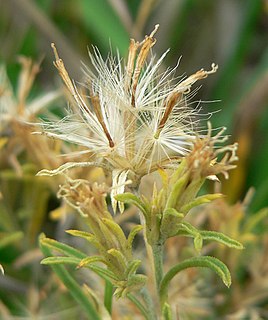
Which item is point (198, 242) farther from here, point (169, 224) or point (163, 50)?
point (163, 50)

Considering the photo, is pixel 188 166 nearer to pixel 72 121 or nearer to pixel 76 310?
pixel 72 121

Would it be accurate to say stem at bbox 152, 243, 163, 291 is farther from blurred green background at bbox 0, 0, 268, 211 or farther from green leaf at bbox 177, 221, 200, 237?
blurred green background at bbox 0, 0, 268, 211

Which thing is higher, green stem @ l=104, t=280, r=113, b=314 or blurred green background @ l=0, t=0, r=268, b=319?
blurred green background @ l=0, t=0, r=268, b=319

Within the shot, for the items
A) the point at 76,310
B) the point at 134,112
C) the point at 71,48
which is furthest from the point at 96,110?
the point at 71,48

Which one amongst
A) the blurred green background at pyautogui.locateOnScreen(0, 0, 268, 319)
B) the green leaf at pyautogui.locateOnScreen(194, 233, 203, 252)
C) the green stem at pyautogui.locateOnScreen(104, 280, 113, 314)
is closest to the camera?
the green leaf at pyautogui.locateOnScreen(194, 233, 203, 252)

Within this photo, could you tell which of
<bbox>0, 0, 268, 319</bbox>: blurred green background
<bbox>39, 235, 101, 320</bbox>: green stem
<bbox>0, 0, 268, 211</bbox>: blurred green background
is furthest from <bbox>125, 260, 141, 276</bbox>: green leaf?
<bbox>0, 0, 268, 211</bbox>: blurred green background
